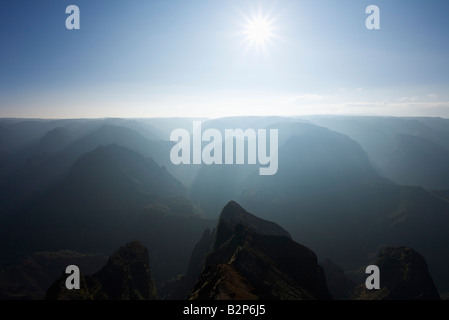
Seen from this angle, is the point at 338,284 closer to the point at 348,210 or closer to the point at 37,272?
the point at 348,210

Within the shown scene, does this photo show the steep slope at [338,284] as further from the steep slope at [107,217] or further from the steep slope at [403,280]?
the steep slope at [107,217]

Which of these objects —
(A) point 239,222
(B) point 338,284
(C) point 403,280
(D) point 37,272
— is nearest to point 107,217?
(D) point 37,272

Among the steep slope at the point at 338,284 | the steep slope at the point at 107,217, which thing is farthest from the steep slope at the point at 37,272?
the steep slope at the point at 338,284

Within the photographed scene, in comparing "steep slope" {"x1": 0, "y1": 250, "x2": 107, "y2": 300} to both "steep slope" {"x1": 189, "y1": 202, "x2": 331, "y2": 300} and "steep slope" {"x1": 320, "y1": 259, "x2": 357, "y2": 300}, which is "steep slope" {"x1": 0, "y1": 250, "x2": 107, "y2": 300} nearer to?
"steep slope" {"x1": 189, "y1": 202, "x2": 331, "y2": 300}
